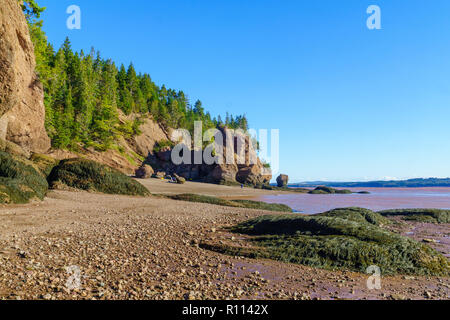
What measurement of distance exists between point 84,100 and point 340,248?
50.5m

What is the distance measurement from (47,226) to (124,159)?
46584 mm

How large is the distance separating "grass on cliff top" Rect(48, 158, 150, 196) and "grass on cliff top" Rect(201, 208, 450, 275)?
44.5 ft

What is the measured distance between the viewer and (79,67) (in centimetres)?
5166

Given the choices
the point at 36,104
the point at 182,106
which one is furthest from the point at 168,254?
the point at 182,106

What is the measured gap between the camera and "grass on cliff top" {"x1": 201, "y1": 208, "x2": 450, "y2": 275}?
253 inches

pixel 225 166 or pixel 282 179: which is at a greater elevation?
pixel 225 166

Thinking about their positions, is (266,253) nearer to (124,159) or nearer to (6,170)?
(6,170)

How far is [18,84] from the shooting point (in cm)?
1392

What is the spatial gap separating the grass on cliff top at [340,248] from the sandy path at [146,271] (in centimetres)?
40

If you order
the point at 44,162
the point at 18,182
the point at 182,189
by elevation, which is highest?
the point at 44,162
